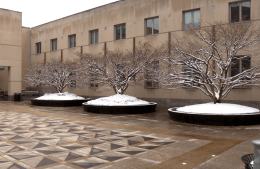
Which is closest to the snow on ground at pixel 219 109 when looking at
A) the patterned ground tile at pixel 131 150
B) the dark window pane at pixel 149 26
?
the patterned ground tile at pixel 131 150

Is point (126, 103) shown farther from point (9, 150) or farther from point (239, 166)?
point (239, 166)

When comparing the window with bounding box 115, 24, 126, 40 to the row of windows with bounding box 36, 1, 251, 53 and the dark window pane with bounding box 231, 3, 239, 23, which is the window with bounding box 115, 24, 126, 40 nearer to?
the row of windows with bounding box 36, 1, 251, 53

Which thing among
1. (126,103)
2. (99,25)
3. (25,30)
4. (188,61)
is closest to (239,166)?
(188,61)

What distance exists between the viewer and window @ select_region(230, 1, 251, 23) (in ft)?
55.9

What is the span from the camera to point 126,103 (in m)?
15.8

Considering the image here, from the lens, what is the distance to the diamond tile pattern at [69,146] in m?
5.62

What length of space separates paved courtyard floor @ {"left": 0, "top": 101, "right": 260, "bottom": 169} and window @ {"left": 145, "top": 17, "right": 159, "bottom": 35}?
43.0ft

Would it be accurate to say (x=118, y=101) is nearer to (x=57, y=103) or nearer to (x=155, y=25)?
(x=57, y=103)

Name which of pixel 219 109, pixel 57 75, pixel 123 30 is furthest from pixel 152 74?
pixel 57 75

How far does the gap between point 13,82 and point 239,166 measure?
87.1 feet

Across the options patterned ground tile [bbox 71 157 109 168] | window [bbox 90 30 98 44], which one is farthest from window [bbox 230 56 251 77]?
window [bbox 90 30 98 44]

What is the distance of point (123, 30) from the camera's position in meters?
24.0

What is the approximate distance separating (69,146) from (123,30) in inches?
721

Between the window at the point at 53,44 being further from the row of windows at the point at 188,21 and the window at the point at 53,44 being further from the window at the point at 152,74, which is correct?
the window at the point at 152,74
